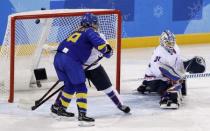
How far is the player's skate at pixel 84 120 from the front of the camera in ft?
13.8

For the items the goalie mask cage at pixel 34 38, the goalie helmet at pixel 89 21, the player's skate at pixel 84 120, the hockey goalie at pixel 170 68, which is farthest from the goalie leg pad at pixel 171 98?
the goalie helmet at pixel 89 21

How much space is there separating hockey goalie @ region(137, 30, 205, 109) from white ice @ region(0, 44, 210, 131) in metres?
0.09

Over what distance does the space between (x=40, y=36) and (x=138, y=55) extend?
6.88 ft

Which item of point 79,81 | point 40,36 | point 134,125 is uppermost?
point 40,36

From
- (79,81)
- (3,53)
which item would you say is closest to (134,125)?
(79,81)

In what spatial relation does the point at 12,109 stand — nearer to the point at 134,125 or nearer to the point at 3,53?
the point at 3,53

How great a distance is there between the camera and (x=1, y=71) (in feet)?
16.5

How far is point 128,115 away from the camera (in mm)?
4531

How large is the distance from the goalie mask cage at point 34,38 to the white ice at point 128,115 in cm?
17

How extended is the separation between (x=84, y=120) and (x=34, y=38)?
1.15 meters

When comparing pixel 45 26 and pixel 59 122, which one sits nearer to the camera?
pixel 59 122

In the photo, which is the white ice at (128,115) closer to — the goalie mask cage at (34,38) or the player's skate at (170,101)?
the player's skate at (170,101)

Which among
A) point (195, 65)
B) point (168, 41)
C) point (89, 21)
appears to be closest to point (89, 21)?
point (89, 21)

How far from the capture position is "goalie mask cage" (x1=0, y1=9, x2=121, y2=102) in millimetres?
4844
